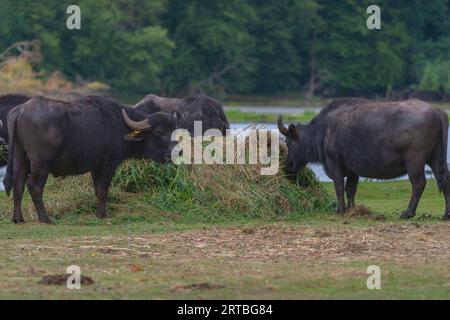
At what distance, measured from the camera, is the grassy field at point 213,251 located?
40.1ft

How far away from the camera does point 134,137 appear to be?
18.5 metres

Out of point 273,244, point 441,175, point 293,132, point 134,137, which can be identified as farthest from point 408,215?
point 134,137

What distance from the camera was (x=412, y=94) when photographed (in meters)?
69.2

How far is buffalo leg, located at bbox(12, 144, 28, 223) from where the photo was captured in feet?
57.7

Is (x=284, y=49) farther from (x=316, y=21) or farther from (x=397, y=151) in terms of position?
(x=397, y=151)

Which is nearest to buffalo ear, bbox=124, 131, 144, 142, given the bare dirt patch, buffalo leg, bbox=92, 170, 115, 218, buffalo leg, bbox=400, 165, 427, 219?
buffalo leg, bbox=92, 170, 115, 218

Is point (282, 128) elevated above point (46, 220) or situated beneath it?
elevated above

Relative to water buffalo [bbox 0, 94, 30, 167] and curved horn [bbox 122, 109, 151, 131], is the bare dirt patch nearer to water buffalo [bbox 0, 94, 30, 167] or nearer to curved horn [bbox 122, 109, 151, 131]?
curved horn [bbox 122, 109, 151, 131]

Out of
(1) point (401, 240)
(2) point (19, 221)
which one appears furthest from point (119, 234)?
(1) point (401, 240)

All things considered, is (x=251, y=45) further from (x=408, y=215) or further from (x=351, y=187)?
(x=408, y=215)

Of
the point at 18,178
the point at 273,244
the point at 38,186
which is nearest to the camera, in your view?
the point at 273,244

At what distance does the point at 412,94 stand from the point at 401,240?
5447cm

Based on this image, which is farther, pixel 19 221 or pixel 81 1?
pixel 81 1

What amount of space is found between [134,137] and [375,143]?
3.40 meters
